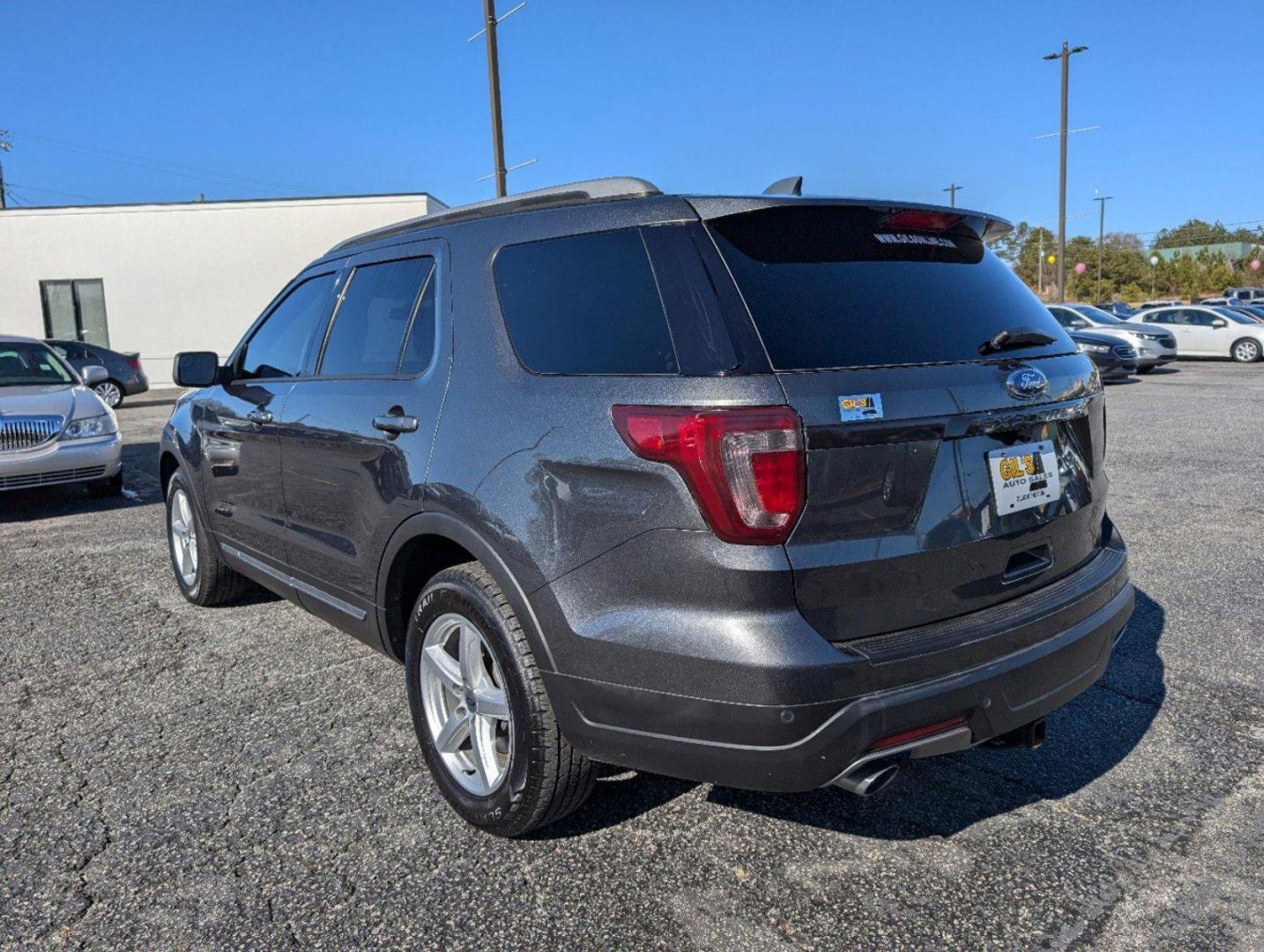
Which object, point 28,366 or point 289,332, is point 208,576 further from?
point 28,366

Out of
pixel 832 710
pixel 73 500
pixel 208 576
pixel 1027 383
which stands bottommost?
pixel 73 500

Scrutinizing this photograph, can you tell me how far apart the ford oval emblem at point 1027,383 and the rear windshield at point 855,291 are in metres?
0.08

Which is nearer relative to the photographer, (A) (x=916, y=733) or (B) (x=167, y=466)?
(A) (x=916, y=733)

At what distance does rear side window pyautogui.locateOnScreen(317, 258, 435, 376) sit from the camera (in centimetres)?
337

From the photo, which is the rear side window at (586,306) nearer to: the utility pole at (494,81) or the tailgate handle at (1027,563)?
the tailgate handle at (1027,563)

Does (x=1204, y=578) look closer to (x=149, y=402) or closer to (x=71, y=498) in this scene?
(x=71, y=498)

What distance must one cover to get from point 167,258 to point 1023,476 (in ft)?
95.0

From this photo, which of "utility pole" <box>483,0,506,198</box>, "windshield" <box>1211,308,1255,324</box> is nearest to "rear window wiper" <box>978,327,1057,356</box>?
"utility pole" <box>483,0,506,198</box>

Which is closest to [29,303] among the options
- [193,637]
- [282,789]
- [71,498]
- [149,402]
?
[149,402]

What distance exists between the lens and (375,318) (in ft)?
11.8

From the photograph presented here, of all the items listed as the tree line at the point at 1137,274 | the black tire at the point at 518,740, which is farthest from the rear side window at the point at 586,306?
the tree line at the point at 1137,274

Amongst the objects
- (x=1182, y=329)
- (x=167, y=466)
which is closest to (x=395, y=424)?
(x=167, y=466)

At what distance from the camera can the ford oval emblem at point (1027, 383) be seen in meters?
2.57

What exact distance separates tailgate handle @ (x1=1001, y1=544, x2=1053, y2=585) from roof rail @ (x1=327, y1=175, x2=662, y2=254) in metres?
1.34
